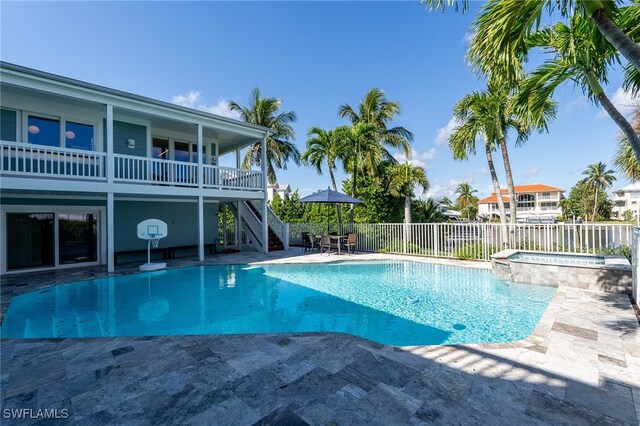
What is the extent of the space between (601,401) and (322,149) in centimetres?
1595

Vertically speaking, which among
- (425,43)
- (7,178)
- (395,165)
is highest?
(425,43)

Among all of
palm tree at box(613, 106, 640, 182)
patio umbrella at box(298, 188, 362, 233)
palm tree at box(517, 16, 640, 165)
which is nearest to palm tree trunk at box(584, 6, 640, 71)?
palm tree at box(517, 16, 640, 165)

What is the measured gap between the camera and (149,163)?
10.4 metres

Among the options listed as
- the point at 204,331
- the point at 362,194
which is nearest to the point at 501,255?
the point at 204,331

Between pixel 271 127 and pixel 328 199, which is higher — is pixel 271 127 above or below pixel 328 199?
above

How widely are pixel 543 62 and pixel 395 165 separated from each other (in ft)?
46.0

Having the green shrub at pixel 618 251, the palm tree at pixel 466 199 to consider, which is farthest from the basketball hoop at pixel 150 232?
the palm tree at pixel 466 199

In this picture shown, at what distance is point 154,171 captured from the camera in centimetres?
1079

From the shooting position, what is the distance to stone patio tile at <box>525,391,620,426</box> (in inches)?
85.6

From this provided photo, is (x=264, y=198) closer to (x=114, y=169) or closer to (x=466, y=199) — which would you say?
(x=114, y=169)

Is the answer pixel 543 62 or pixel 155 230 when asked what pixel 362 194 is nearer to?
pixel 155 230

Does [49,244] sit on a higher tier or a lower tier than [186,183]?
lower

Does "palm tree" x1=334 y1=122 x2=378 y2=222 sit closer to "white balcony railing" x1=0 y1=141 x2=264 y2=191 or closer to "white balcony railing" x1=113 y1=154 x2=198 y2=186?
"white balcony railing" x1=0 y1=141 x2=264 y2=191

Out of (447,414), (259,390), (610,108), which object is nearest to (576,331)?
(447,414)
